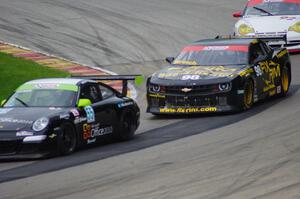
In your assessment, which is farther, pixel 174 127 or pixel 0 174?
pixel 174 127

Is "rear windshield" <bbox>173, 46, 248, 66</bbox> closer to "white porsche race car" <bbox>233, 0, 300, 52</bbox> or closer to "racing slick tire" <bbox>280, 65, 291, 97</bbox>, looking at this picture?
"racing slick tire" <bbox>280, 65, 291, 97</bbox>

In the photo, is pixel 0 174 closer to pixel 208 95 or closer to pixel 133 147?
pixel 133 147

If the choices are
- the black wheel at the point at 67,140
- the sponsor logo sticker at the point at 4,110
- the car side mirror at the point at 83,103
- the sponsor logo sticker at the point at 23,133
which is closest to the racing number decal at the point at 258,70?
the car side mirror at the point at 83,103

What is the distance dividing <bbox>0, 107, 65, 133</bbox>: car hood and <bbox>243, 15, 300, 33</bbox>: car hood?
12.5 meters

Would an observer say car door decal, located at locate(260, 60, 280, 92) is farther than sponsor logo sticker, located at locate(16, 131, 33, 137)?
Yes

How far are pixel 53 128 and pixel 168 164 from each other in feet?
6.77

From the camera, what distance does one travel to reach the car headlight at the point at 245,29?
2591 cm

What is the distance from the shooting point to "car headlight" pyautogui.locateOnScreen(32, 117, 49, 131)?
45.2 ft

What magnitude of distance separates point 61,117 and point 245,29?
12.8 m

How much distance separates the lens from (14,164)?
13516 mm

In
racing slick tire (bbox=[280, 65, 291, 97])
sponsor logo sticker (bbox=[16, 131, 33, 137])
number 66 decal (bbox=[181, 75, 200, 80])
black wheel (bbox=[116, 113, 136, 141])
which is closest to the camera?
sponsor logo sticker (bbox=[16, 131, 33, 137])

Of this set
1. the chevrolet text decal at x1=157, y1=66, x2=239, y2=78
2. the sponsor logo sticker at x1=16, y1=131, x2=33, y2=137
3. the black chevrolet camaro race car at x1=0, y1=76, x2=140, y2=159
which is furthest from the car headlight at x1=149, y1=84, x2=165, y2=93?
the sponsor logo sticker at x1=16, y1=131, x2=33, y2=137

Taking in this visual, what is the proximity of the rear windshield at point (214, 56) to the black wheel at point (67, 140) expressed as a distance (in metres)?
5.32

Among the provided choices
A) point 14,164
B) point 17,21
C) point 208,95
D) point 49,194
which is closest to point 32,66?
point 17,21
